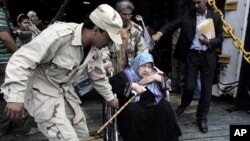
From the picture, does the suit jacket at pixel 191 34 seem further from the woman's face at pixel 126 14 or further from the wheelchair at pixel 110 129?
the wheelchair at pixel 110 129

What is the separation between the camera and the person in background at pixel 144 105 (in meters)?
4.38

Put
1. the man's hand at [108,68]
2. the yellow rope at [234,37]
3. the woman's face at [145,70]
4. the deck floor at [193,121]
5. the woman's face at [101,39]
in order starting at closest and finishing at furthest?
the woman's face at [101,39] < the man's hand at [108,68] < the woman's face at [145,70] < the deck floor at [193,121] < the yellow rope at [234,37]

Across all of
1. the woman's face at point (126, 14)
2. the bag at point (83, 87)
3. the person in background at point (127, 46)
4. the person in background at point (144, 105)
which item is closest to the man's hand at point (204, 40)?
the person in background at point (127, 46)

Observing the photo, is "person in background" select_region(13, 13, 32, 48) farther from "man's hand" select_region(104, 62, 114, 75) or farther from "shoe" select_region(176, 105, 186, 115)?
"shoe" select_region(176, 105, 186, 115)

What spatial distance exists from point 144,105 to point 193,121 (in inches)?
53.8

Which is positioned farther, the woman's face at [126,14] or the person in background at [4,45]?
the woman's face at [126,14]

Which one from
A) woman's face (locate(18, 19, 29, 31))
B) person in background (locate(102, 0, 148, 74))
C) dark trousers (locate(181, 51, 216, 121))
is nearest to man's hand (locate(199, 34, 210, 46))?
dark trousers (locate(181, 51, 216, 121))

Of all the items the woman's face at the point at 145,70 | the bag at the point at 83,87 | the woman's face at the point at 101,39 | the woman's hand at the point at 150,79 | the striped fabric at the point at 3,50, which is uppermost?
the woman's face at the point at 101,39

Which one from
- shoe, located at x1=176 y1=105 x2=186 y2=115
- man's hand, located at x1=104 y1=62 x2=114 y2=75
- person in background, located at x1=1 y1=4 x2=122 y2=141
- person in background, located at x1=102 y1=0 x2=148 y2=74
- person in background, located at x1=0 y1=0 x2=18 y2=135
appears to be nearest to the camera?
person in background, located at x1=1 y1=4 x2=122 y2=141

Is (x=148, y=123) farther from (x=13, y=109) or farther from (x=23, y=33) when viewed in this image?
(x=23, y=33)

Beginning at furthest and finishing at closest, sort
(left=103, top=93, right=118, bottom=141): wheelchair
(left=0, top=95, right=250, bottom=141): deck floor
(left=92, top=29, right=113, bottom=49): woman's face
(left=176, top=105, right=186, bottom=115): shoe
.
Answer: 1. (left=176, top=105, right=186, bottom=115): shoe
2. (left=0, top=95, right=250, bottom=141): deck floor
3. (left=103, top=93, right=118, bottom=141): wheelchair
4. (left=92, top=29, right=113, bottom=49): woman's face

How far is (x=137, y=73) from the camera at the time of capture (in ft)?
15.3

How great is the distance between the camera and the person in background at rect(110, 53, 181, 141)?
4.38 metres

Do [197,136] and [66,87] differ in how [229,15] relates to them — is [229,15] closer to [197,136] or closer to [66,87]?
[197,136]
